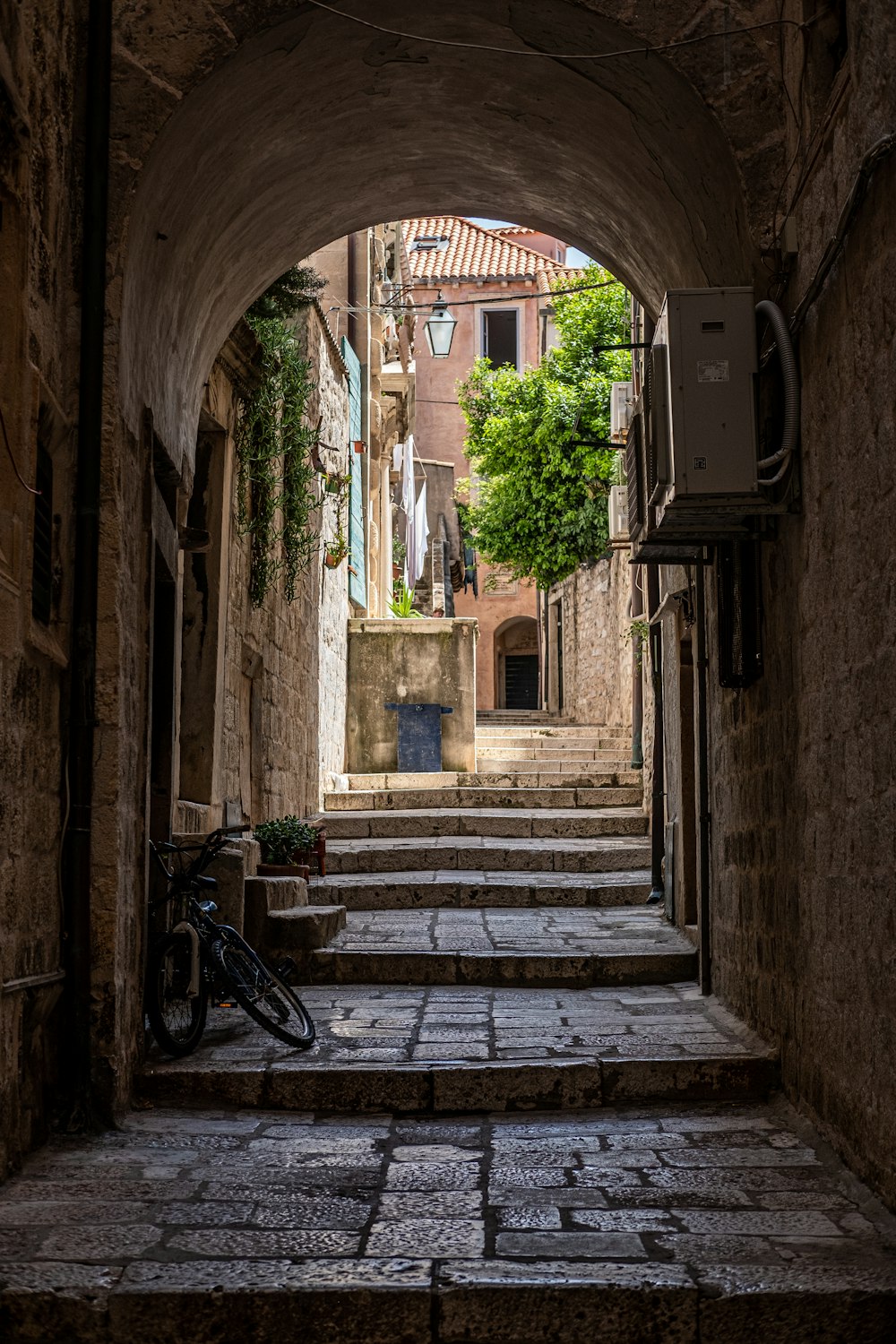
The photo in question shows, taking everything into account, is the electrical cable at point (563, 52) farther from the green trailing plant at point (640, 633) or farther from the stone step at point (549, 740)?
the stone step at point (549, 740)

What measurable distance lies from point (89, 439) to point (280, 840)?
472 cm

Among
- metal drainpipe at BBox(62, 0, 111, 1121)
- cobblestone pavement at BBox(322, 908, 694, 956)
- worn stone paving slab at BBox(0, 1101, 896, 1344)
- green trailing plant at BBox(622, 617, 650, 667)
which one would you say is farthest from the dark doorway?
worn stone paving slab at BBox(0, 1101, 896, 1344)

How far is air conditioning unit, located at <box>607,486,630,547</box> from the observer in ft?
39.6

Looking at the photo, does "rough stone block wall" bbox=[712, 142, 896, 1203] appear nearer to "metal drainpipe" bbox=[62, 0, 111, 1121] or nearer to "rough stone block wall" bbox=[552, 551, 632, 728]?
"metal drainpipe" bbox=[62, 0, 111, 1121]

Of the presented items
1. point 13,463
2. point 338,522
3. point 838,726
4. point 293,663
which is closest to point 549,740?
point 338,522

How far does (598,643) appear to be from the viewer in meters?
21.1

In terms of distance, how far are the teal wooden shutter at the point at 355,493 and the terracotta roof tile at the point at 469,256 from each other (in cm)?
1856

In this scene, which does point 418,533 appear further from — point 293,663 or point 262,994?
point 262,994

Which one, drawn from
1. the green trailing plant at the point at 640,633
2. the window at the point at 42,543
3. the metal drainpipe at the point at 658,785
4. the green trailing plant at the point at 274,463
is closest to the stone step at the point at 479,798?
the green trailing plant at the point at 640,633

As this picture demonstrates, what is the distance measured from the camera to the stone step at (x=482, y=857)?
11.1 meters

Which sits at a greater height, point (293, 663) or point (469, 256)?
point (469, 256)

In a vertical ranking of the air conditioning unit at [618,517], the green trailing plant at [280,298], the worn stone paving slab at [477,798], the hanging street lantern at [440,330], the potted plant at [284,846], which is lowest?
the potted plant at [284,846]

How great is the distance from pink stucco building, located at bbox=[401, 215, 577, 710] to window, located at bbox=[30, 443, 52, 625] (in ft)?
98.2

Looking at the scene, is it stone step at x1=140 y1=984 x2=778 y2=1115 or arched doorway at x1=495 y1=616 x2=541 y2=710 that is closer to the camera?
stone step at x1=140 y1=984 x2=778 y2=1115
